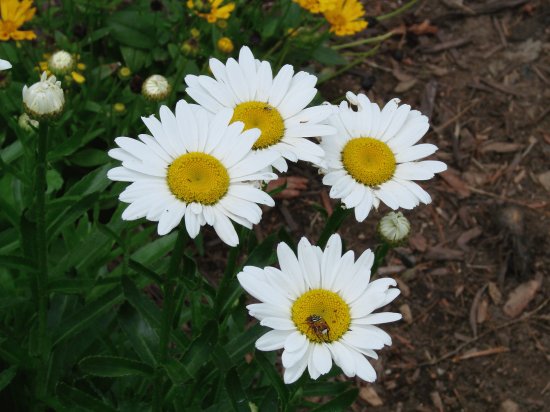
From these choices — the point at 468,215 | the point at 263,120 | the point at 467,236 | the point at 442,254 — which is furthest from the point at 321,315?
the point at 468,215

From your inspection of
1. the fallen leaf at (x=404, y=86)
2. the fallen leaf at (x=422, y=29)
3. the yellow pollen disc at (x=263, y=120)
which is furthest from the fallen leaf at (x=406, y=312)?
the yellow pollen disc at (x=263, y=120)

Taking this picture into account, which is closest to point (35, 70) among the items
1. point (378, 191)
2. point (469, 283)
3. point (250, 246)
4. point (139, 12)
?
point (139, 12)

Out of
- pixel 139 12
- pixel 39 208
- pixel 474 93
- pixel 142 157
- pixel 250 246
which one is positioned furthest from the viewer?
pixel 474 93

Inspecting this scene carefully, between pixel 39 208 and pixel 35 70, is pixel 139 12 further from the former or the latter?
pixel 39 208

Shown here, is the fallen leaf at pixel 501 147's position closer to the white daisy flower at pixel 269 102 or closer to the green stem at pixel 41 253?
the white daisy flower at pixel 269 102

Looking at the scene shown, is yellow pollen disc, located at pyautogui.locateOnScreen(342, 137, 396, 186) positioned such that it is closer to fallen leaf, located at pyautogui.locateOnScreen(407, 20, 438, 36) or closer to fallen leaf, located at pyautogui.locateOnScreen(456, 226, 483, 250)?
fallen leaf, located at pyautogui.locateOnScreen(456, 226, 483, 250)

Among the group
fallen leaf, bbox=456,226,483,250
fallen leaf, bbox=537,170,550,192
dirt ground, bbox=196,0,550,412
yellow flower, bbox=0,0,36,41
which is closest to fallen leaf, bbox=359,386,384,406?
dirt ground, bbox=196,0,550,412

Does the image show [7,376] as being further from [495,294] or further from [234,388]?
[495,294]
